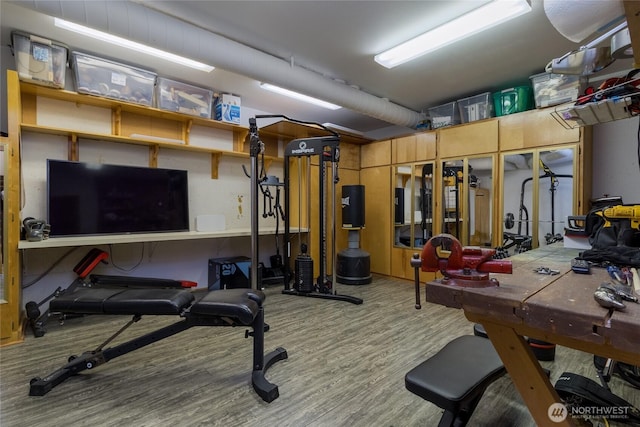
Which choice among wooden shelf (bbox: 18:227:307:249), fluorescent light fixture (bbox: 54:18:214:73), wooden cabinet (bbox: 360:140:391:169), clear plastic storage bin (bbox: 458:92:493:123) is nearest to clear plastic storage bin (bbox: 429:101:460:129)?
clear plastic storage bin (bbox: 458:92:493:123)

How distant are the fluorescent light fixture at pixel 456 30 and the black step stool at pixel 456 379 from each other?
102 inches

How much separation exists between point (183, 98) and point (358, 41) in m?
2.24

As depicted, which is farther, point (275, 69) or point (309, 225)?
point (309, 225)

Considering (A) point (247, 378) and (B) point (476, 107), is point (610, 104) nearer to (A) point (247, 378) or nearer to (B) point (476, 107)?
(A) point (247, 378)

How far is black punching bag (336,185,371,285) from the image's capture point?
4.71 meters

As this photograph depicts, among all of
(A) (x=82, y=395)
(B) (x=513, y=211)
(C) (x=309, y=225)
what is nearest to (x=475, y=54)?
(B) (x=513, y=211)

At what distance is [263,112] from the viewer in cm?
495

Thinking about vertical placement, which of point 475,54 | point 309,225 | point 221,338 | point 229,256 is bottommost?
point 221,338

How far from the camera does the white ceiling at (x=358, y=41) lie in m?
2.50

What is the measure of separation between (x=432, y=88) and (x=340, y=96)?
136 cm

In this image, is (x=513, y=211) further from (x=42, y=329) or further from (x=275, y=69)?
(x=42, y=329)

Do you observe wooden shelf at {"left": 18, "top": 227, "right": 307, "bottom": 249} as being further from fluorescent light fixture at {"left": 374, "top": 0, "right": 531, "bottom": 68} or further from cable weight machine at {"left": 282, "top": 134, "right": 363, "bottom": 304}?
fluorescent light fixture at {"left": 374, "top": 0, "right": 531, "bottom": 68}

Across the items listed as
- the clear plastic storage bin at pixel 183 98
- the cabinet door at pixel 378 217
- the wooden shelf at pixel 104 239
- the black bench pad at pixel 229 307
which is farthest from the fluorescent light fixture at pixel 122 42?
the cabinet door at pixel 378 217

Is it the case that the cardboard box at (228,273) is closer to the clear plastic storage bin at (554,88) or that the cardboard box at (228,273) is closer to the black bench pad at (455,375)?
the black bench pad at (455,375)
